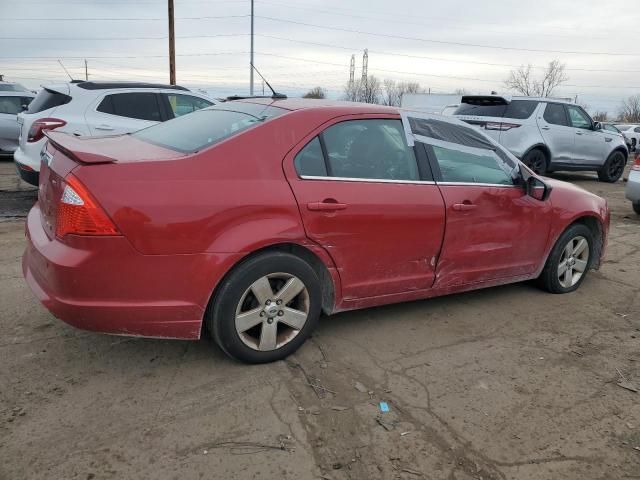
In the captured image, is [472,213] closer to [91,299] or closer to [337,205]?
[337,205]

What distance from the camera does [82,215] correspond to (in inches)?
105

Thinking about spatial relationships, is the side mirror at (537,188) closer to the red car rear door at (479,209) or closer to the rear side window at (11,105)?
the red car rear door at (479,209)

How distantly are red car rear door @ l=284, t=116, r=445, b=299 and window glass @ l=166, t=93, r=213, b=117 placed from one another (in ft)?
16.9

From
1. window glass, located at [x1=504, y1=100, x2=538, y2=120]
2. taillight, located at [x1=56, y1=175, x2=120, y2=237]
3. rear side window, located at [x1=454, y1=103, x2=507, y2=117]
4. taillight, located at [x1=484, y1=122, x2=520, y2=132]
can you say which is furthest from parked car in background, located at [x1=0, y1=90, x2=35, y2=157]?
window glass, located at [x1=504, y1=100, x2=538, y2=120]

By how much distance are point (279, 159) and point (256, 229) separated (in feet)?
1.48

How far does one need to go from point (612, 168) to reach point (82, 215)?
13.5 meters

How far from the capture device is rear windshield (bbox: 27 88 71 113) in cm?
728

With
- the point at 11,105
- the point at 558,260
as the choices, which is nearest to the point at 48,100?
the point at 11,105

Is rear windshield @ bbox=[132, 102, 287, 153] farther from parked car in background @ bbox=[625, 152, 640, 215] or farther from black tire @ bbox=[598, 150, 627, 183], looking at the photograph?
black tire @ bbox=[598, 150, 627, 183]

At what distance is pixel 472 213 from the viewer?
3.87 m

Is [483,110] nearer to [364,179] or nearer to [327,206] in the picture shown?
[364,179]

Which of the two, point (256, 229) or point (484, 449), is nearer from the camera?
point (484, 449)

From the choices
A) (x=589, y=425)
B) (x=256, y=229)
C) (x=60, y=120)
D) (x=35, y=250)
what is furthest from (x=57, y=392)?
(x=60, y=120)

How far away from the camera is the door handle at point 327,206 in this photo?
3.16 meters
